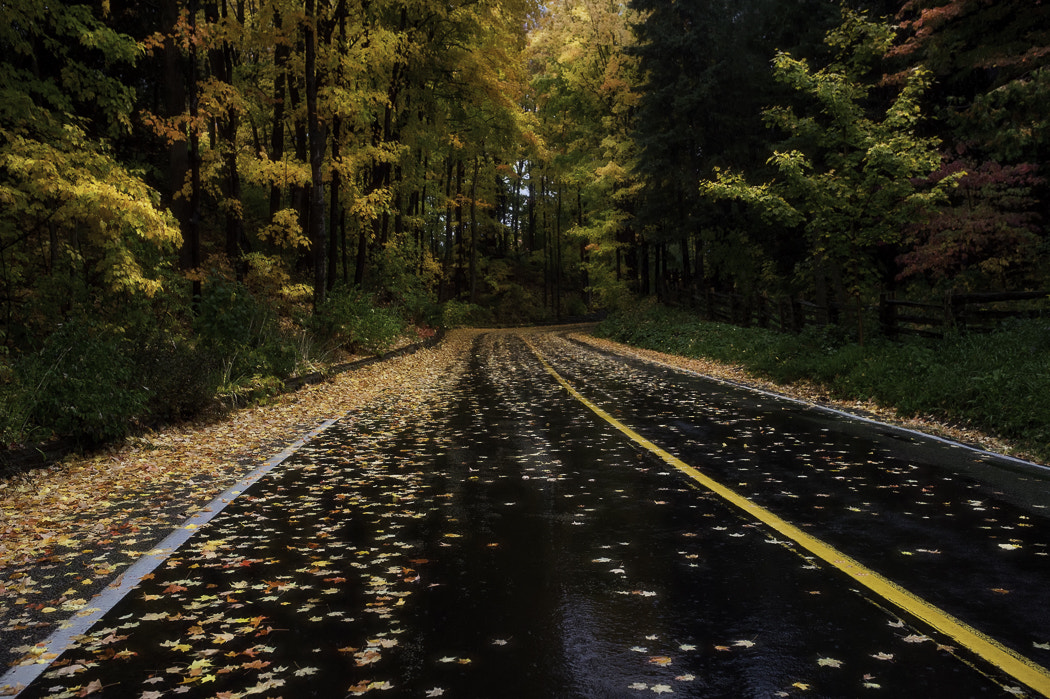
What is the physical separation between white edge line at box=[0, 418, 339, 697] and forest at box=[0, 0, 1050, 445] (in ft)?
9.31

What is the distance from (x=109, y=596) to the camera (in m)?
4.62

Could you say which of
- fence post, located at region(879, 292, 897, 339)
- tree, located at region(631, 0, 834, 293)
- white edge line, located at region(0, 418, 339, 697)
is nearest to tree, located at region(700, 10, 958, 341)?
fence post, located at region(879, 292, 897, 339)

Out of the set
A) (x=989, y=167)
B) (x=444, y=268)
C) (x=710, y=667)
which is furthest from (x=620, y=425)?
(x=444, y=268)

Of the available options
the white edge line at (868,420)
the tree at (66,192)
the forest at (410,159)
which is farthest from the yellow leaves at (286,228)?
the white edge line at (868,420)

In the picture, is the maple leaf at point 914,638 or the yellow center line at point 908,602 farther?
the maple leaf at point 914,638

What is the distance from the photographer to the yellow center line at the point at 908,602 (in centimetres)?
341

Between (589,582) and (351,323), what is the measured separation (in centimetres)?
1843

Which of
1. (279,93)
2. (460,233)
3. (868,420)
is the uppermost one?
(279,93)

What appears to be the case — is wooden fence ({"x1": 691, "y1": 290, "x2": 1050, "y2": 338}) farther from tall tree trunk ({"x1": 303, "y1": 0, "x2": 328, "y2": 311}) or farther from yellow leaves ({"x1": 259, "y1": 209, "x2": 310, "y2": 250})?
yellow leaves ({"x1": 259, "y1": 209, "x2": 310, "y2": 250})

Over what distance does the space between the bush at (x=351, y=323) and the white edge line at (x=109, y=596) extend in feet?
46.1

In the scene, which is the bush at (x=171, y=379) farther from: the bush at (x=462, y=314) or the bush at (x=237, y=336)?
the bush at (x=462, y=314)

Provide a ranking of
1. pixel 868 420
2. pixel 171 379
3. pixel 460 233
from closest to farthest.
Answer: pixel 171 379, pixel 868 420, pixel 460 233

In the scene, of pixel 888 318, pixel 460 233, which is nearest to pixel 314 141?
pixel 888 318

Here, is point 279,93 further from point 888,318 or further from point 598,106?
point 598,106
